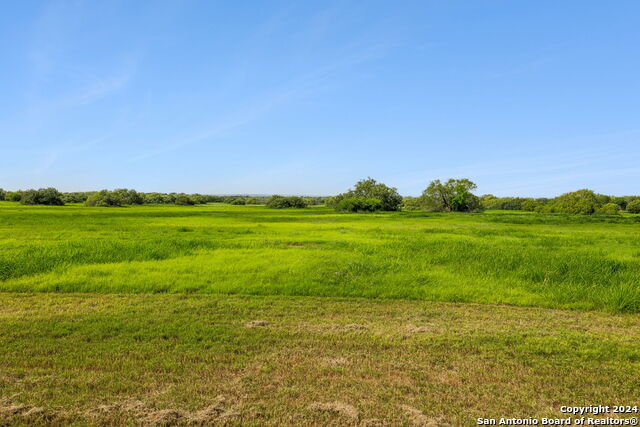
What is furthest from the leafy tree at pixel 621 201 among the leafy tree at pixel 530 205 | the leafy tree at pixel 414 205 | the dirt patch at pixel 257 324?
the dirt patch at pixel 257 324

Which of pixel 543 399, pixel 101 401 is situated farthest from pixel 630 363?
pixel 101 401

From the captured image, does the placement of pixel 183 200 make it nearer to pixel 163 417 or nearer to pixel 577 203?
pixel 577 203

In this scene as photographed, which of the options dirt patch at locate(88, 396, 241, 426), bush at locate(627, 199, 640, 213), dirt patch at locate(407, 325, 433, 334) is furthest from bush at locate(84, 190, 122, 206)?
bush at locate(627, 199, 640, 213)

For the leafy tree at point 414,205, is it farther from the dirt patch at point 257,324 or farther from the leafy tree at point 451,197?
the dirt patch at point 257,324

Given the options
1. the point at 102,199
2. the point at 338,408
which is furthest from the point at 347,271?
the point at 102,199

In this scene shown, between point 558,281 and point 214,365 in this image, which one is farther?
point 558,281

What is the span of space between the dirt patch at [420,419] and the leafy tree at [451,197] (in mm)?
92934

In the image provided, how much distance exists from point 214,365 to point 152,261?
11.1 metres

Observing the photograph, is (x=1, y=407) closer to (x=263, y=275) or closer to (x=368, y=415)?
(x=368, y=415)

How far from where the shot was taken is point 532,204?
310 ft

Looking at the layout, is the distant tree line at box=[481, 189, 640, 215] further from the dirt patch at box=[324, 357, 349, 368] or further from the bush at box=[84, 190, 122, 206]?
the bush at box=[84, 190, 122, 206]

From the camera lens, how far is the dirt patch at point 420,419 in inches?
168

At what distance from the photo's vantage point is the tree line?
75094mm

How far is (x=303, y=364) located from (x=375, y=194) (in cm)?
9498
